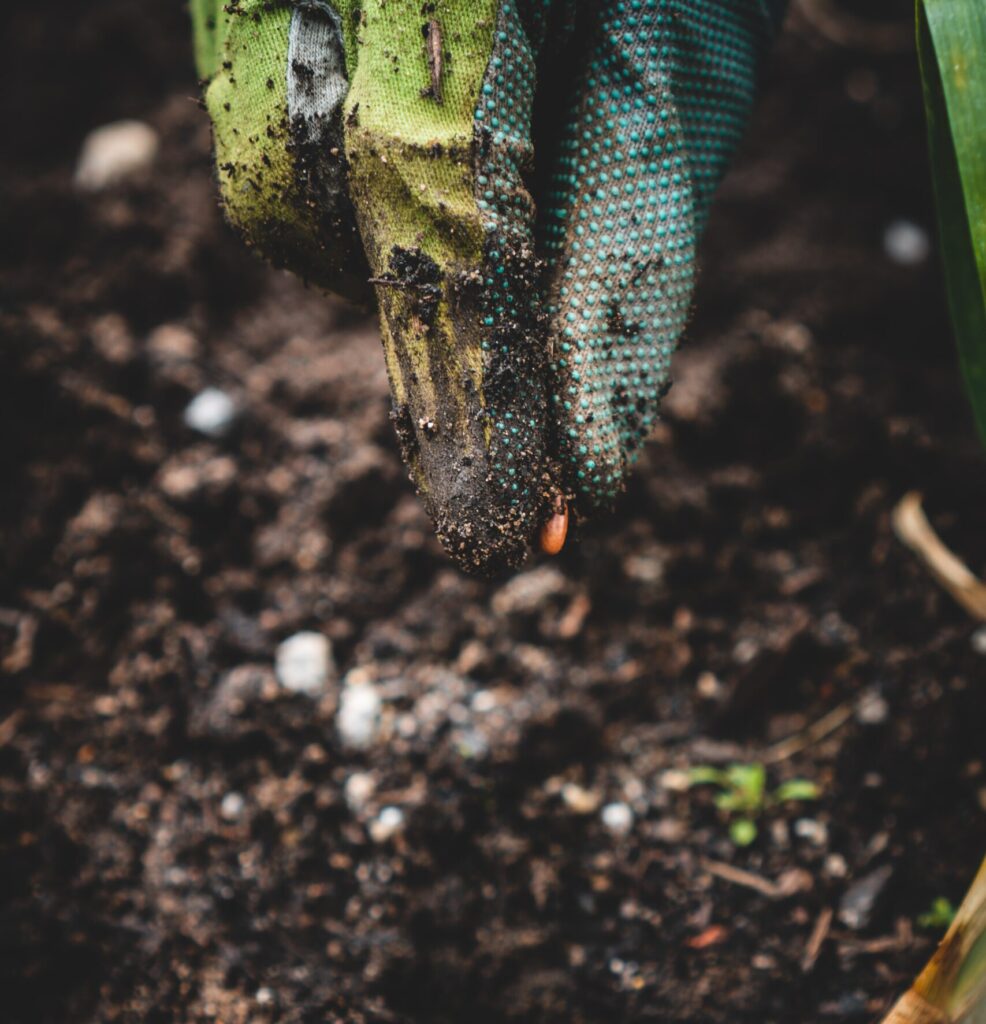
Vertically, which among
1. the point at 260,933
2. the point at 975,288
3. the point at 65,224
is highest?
the point at 975,288

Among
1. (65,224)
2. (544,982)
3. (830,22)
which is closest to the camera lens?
(544,982)

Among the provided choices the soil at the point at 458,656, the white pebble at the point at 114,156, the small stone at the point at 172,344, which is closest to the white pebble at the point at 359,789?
the soil at the point at 458,656

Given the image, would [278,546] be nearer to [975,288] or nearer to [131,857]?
[131,857]

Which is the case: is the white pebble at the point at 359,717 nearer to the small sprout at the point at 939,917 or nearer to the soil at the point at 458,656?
the soil at the point at 458,656

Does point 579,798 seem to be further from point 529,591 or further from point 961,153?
point 961,153

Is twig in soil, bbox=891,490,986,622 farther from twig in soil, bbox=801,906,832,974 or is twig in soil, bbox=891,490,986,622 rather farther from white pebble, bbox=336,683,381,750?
white pebble, bbox=336,683,381,750

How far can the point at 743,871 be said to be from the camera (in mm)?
1197

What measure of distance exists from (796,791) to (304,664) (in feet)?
2.90

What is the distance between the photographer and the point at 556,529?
2.87ft

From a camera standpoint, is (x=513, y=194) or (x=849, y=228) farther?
(x=849, y=228)


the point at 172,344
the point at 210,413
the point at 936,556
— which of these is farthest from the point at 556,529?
the point at 172,344

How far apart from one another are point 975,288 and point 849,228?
1.15 m

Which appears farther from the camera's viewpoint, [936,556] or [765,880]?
[936,556]

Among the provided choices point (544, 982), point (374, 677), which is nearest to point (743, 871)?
point (544, 982)
